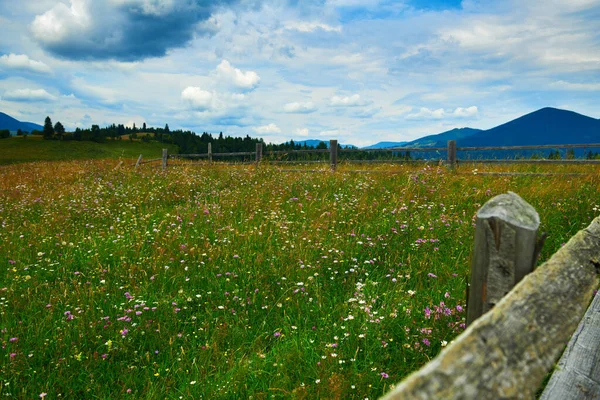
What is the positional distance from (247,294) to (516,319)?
12.3ft

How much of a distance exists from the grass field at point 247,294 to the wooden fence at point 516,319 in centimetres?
153

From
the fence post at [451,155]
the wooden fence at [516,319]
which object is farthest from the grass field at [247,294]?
the fence post at [451,155]

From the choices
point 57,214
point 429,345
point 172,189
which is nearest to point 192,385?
point 429,345

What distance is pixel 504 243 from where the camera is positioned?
5.49 feet

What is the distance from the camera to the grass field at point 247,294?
11.2 feet

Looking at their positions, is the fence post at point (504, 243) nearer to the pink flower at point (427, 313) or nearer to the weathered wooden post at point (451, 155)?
the pink flower at point (427, 313)

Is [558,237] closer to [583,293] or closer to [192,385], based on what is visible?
[583,293]

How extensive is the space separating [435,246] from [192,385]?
12.4 feet

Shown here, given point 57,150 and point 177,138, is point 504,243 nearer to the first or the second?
point 57,150

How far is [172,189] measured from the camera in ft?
37.4

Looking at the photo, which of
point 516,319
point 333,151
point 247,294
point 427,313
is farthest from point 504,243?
point 333,151

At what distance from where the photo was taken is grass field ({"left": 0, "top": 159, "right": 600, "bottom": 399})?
11.2 feet

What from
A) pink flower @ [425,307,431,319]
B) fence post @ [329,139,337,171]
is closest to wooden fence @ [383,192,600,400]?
pink flower @ [425,307,431,319]

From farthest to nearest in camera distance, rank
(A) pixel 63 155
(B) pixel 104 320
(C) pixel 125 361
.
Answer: (A) pixel 63 155 → (B) pixel 104 320 → (C) pixel 125 361
